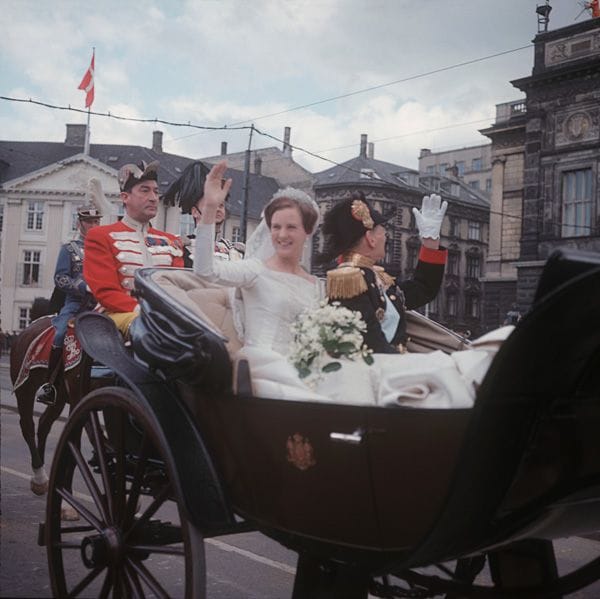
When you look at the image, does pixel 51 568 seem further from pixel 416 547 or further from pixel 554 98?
pixel 554 98

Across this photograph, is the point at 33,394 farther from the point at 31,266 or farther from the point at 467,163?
the point at 467,163

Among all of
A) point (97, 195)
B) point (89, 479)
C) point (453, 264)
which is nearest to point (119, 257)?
point (97, 195)

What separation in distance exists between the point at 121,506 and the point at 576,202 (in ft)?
83.1

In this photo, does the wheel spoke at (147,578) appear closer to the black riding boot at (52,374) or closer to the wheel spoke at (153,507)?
the wheel spoke at (153,507)

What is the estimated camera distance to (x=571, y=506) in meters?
2.42

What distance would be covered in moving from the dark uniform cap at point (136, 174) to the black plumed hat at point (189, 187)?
36cm

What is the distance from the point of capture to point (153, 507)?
123 inches

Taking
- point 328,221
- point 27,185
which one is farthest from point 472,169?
point 328,221

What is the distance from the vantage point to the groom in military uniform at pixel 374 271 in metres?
3.37

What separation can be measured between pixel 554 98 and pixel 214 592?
83.7ft

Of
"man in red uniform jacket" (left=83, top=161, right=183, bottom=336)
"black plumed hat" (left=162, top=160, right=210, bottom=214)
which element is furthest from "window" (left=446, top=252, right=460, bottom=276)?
"man in red uniform jacket" (left=83, top=161, right=183, bottom=336)

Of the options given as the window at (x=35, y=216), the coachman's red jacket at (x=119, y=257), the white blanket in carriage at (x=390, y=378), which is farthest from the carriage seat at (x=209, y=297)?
the window at (x=35, y=216)

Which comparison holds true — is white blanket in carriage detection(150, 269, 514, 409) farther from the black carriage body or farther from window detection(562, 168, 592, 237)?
window detection(562, 168, 592, 237)

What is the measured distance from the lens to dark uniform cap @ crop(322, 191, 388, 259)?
144 inches
